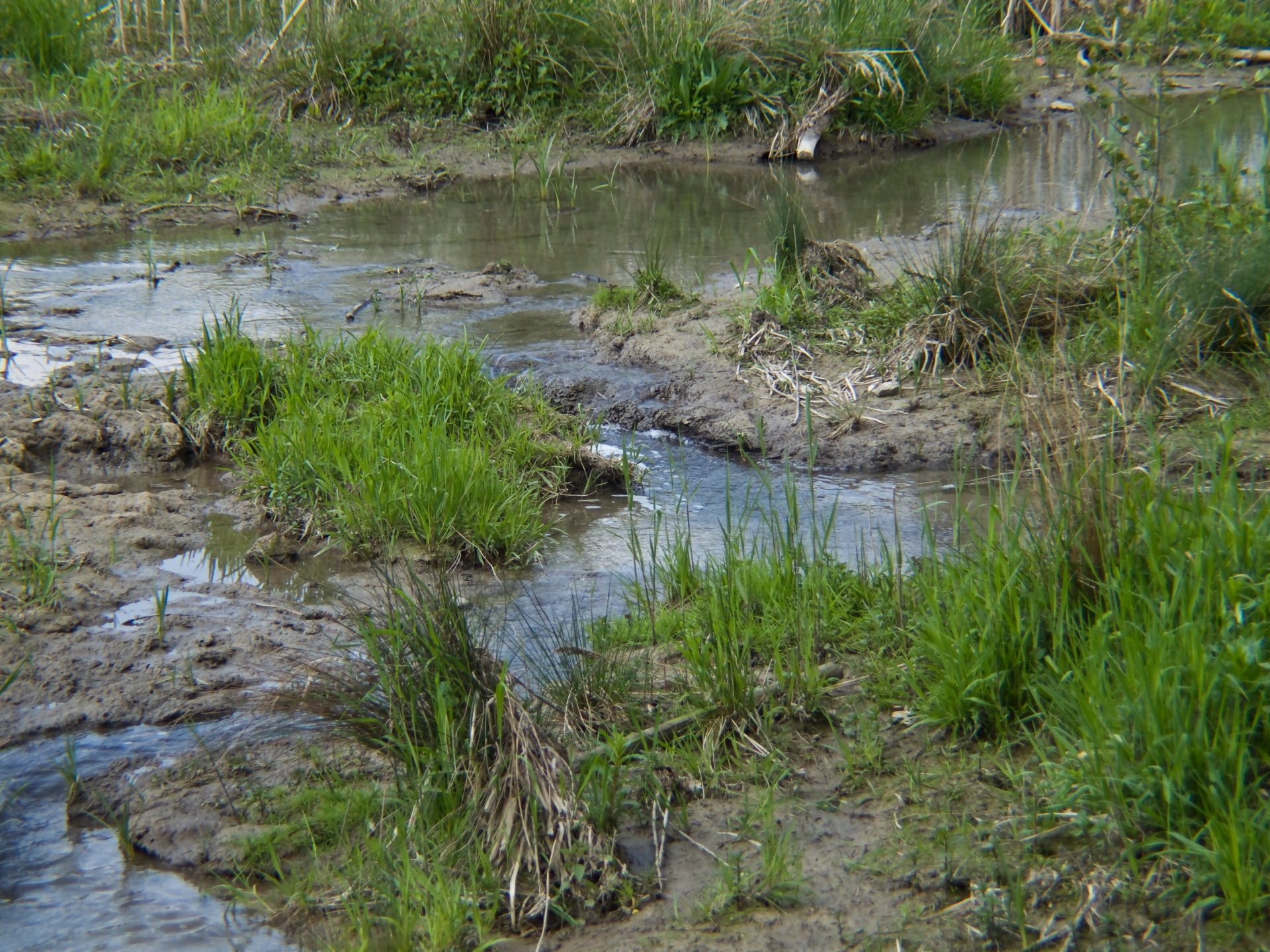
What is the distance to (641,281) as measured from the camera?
6520mm

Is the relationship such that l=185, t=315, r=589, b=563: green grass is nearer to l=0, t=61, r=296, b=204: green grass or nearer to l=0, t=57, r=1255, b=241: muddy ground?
l=0, t=57, r=1255, b=241: muddy ground

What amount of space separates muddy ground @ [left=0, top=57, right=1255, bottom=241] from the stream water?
26cm

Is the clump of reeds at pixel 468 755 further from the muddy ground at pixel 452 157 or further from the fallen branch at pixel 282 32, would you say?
the fallen branch at pixel 282 32

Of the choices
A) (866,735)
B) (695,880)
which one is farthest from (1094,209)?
(695,880)

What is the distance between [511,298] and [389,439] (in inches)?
111

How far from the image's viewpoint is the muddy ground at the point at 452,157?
8633mm

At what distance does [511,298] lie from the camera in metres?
7.02

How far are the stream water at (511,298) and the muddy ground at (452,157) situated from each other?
0.85 ft

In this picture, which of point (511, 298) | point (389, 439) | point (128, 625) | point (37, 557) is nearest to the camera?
point (128, 625)

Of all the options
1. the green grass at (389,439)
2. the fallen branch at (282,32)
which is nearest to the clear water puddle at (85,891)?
the green grass at (389,439)

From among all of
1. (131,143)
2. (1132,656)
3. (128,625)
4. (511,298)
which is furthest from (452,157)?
(1132,656)

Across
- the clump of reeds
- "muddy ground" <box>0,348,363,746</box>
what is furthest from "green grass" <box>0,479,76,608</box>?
the clump of reeds

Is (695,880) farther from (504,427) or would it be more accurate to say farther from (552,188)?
(552,188)

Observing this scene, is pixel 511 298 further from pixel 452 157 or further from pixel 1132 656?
pixel 1132 656
